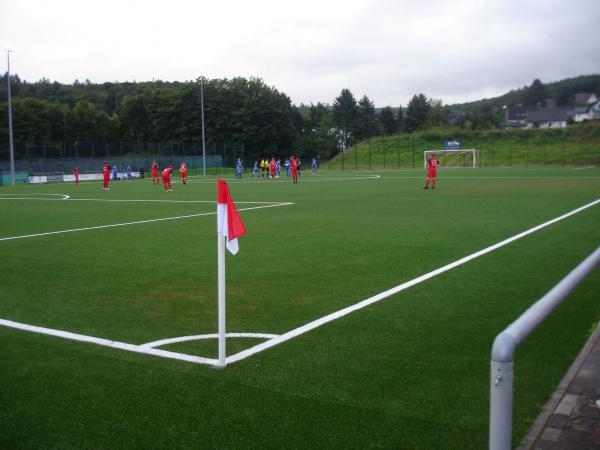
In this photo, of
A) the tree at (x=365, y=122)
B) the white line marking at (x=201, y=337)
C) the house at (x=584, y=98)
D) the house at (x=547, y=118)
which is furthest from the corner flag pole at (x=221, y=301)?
the house at (x=584, y=98)

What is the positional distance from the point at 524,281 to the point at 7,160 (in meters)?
56.3

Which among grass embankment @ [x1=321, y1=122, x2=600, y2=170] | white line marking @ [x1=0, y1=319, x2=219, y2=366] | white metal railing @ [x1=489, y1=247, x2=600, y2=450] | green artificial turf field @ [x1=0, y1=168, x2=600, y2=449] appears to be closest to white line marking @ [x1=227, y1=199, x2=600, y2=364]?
green artificial turf field @ [x1=0, y1=168, x2=600, y2=449]

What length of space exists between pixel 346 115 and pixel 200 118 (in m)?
40.4

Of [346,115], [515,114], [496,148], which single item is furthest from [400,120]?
[515,114]

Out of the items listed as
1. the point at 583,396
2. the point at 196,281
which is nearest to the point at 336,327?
the point at 583,396

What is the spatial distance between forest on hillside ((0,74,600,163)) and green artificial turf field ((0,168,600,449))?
7509 centimetres

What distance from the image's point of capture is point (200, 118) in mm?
98188

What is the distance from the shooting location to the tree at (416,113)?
126m

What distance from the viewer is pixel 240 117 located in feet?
327

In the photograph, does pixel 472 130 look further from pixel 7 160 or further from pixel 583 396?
pixel 583 396

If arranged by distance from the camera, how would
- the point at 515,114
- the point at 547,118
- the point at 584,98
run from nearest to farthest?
1. the point at 547,118
2. the point at 515,114
3. the point at 584,98

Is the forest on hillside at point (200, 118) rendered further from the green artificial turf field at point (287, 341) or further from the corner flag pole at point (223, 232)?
the corner flag pole at point (223, 232)

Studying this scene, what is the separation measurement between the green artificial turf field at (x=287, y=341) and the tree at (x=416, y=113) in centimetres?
11524

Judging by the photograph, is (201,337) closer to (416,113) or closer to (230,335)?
(230,335)
